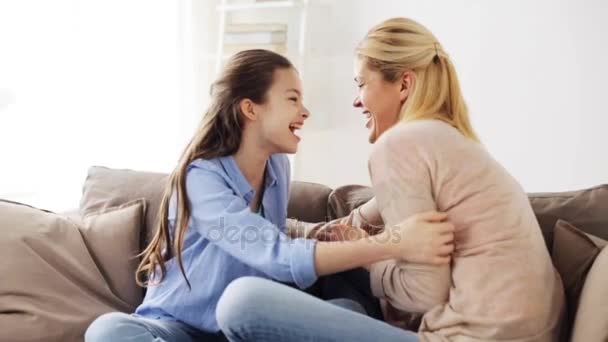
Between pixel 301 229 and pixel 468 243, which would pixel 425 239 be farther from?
pixel 301 229

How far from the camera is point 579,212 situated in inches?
57.5

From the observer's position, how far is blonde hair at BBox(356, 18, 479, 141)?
1259 mm

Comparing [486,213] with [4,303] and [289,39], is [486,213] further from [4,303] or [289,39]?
[289,39]

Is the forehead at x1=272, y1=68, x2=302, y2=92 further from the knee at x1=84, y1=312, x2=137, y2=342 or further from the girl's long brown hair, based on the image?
the knee at x1=84, y1=312, x2=137, y2=342

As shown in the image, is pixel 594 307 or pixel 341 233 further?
pixel 341 233

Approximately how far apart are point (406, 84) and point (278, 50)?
4.35 feet

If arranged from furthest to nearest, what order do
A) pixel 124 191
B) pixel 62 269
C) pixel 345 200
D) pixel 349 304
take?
pixel 124 191 → pixel 345 200 → pixel 62 269 → pixel 349 304

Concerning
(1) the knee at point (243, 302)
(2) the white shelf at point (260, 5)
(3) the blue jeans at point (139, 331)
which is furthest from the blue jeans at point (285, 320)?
(2) the white shelf at point (260, 5)

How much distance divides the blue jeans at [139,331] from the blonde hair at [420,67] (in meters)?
0.66

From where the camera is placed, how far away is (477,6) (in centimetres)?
221

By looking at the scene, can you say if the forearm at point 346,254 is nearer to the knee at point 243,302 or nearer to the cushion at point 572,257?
the knee at point 243,302

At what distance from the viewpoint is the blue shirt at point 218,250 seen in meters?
1.27

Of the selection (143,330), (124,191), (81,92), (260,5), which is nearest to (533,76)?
(260,5)

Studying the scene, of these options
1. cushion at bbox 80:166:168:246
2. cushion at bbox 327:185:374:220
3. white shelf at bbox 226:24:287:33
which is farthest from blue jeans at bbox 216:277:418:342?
white shelf at bbox 226:24:287:33
